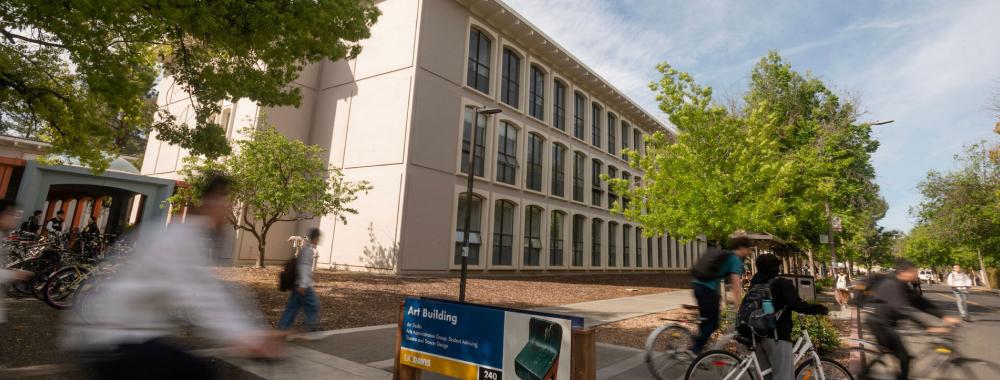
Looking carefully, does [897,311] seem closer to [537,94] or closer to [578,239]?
[537,94]

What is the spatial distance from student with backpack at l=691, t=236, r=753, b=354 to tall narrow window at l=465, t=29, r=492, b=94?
18534 mm

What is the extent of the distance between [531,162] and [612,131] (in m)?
12.1

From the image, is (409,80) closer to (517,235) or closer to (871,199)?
(517,235)

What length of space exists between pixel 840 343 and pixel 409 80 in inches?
691

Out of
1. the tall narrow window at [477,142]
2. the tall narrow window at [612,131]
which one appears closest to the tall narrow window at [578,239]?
the tall narrow window at [612,131]

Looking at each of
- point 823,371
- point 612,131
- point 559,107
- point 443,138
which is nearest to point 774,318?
point 823,371

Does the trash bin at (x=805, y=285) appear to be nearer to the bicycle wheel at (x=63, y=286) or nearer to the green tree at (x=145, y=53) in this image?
the green tree at (x=145, y=53)

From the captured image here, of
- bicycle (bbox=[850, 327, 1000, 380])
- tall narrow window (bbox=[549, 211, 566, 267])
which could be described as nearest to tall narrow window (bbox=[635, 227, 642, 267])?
tall narrow window (bbox=[549, 211, 566, 267])

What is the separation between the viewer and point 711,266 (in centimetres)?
561

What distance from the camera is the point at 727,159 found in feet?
47.7

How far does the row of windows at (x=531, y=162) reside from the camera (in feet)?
75.5

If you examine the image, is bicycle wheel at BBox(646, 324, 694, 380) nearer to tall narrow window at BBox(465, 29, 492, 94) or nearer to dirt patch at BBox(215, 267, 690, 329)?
dirt patch at BBox(215, 267, 690, 329)

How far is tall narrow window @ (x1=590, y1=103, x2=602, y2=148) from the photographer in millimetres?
33188

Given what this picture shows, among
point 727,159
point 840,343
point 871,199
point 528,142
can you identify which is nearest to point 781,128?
point 727,159
